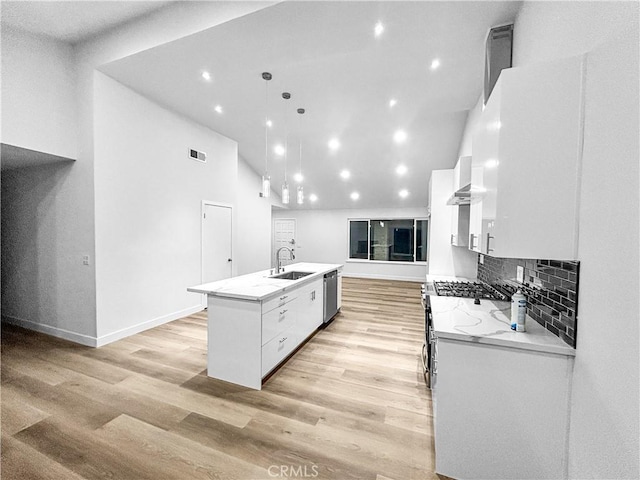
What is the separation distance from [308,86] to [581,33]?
3.00 m

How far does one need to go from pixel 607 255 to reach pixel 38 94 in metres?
5.11

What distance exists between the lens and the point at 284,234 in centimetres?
973

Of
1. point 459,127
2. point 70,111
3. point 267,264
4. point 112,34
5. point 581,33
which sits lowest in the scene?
point 267,264

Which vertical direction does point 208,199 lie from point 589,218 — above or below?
above

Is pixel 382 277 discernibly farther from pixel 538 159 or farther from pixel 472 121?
pixel 538 159

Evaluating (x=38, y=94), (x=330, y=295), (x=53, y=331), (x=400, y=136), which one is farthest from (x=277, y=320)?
(x=400, y=136)

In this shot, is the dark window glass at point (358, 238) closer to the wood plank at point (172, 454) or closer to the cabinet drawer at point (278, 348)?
the cabinet drawer at point (278, 348)

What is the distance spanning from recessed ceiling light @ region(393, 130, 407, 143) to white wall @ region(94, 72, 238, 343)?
344 centimetres

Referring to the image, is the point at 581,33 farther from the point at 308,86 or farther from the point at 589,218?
the point at 308,86

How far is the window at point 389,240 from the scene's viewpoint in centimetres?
820

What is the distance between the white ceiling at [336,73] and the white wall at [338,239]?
2661 mm

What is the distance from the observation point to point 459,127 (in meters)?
4.58

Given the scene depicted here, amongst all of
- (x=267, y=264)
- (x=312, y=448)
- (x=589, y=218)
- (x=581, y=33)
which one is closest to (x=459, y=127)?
(x=581, y=33)

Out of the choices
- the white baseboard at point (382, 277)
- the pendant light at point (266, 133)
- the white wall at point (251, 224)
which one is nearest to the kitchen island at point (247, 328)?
the pendant light at point (266, 133)
